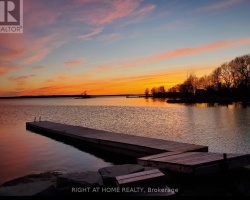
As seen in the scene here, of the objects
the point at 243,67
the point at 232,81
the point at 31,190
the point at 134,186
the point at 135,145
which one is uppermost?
the point at 243,67

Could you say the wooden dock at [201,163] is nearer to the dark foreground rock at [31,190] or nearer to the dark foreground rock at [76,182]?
the dark foreground rock at [76,182]

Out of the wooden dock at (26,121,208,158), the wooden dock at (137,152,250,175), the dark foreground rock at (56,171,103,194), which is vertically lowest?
the wooden dock at (26,121,208,158)

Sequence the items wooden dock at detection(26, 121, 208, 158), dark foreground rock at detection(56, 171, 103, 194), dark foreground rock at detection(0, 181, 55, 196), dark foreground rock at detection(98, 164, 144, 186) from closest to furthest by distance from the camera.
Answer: dark foreground rock at detection(0, 181, 55, 196) → dark foreground rock at detection(56, 171, 103, 194) → dark foreground rock at detection(98, 164, 144, 186) → wooden dock at detection(26, 121, 208, 158)

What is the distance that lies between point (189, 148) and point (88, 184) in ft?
20.0

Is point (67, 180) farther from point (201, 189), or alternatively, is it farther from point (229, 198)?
point (229, 198)

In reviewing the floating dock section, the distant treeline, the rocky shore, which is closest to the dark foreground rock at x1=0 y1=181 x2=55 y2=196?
the rocky shore

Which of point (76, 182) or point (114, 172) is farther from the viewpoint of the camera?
point (114, 172)

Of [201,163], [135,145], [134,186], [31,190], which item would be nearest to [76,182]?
[31,190]

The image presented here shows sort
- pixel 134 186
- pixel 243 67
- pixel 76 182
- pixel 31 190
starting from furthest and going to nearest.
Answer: pixel 243 67
pixel 76 182
pixel 31 190
pixel 134 186

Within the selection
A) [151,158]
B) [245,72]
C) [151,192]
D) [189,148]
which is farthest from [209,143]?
[245,72]

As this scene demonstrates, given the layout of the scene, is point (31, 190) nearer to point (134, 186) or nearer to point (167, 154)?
point (134, 186)

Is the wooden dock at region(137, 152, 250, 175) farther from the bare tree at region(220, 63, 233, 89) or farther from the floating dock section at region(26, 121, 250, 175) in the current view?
the bare tree at region(220, 63, 233, 89)

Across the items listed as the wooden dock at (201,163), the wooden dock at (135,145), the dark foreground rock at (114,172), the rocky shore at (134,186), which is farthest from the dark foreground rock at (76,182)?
the wooden dock at (135,145)

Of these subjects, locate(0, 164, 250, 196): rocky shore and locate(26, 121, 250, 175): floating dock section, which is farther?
locate(26, 121, 250, 175): floating dock section
